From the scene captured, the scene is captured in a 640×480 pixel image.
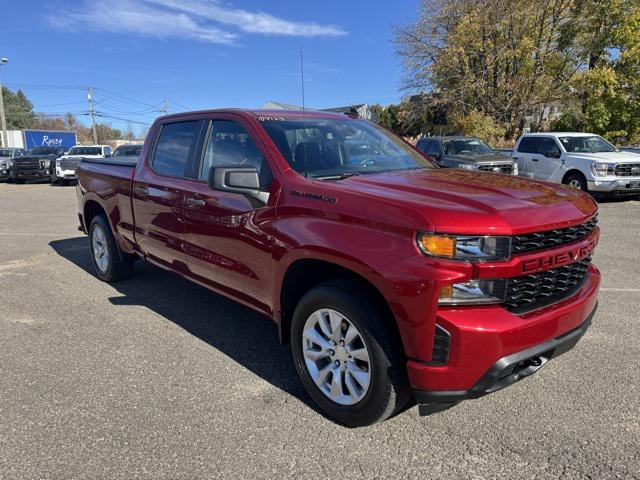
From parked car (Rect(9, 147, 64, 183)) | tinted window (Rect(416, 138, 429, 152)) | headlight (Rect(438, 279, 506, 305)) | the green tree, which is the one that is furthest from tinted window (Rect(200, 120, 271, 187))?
the green tree

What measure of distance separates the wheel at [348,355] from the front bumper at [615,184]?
1127 centimetres

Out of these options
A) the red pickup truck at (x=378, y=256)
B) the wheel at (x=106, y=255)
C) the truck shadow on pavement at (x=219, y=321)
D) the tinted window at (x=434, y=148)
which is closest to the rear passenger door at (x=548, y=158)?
the tinted window at (x=434, y=148)

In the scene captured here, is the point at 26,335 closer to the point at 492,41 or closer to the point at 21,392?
the point at 21,392

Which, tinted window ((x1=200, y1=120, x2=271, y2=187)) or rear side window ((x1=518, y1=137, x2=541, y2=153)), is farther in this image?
rear side window ((x1=518, y1=137, x2=541, y2=153))

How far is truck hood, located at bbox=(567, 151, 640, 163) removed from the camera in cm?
1196

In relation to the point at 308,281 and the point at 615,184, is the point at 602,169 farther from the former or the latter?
the point at 308,281

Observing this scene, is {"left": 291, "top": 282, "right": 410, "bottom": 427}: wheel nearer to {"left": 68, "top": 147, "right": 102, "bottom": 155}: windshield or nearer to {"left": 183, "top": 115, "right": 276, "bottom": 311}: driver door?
{"left": 183, "top": 115, "right": 276, "bottom": 311}: driver door

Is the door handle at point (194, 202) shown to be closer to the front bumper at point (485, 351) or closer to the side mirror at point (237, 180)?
the side mirror at point (237, 180)

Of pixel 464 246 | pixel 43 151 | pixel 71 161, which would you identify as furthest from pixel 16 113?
pixel 464 246

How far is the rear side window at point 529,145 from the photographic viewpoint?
1391 cm

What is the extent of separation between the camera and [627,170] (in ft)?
39.3

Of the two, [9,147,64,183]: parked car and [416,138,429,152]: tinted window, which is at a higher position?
[416,138,429,152]: tinted window

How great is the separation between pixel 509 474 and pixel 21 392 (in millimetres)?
3073

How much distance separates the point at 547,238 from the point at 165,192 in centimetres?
306
